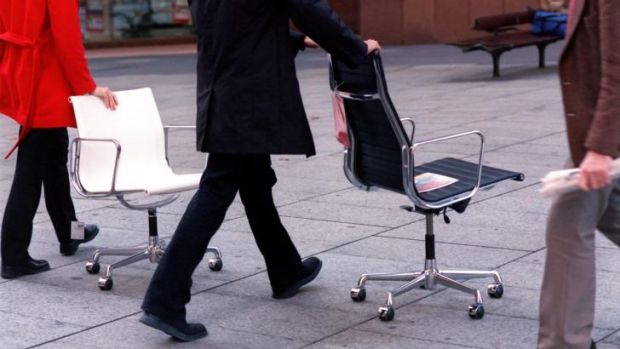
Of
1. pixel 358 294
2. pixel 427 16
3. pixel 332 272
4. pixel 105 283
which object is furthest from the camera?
pixel 427 16

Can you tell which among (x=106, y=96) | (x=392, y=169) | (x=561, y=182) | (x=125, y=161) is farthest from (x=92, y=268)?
(x=561, y=182)

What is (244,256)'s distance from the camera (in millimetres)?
6688

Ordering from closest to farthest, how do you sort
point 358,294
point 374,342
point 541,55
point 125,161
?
point 374,342, point 358,294, point 125,161, point 541,55

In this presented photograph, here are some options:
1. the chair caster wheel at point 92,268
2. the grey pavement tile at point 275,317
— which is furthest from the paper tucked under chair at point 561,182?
the chair caster wheel at point 92,268

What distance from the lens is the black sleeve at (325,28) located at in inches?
201

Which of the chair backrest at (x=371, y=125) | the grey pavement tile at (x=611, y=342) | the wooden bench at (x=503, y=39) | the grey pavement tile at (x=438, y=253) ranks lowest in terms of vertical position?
the wooden bench at (x=503, y=39)

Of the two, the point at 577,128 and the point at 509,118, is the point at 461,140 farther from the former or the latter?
the point at 577,128

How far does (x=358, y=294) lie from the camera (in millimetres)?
5660

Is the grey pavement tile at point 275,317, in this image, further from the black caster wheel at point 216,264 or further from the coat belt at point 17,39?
the coat belt at point 17,39

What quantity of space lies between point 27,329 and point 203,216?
3.20 feet

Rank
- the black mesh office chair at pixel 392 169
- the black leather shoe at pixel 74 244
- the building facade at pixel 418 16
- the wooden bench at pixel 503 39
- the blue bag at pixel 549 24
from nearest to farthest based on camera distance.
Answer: the black mesh office chair at pixel 392 169
the black leather shoe at pixel 74 244
the wooden bench at pixel 503 39
the blue bag at pixel 549 24
the building facade at pixel 418 16

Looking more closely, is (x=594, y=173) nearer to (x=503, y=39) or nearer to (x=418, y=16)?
(x=503, y=39)

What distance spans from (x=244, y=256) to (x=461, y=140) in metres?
4.53

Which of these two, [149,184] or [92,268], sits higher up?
[149,184]
